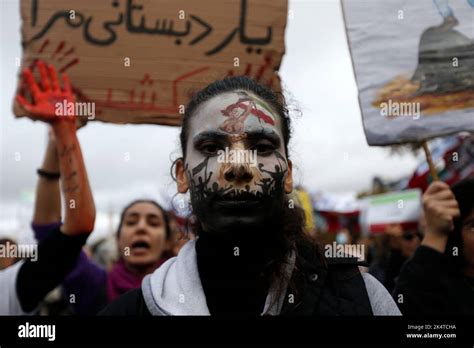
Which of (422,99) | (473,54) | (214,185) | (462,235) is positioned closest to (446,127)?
(422,99)

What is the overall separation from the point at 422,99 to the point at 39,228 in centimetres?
167

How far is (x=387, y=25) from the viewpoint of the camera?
8.34 feet

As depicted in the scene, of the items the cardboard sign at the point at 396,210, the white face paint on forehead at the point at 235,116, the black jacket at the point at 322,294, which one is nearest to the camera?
the black jacket at the point at 322,294

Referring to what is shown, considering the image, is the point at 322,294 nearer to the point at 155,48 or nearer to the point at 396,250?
the point at 155,48

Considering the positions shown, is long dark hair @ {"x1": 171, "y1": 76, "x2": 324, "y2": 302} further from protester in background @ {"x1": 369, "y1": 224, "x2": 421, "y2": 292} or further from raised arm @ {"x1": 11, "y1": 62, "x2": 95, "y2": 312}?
protester in background @ {"x1": 369, "y1": 224, "x2": 421, "y2": 292}

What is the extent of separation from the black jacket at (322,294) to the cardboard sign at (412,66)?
2.91ft

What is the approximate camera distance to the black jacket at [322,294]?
1.63m

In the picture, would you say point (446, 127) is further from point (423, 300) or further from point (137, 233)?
point (137, 233)

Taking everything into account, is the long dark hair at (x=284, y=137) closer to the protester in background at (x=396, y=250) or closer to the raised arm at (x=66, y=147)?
the raised arm at (x=66, y=147)

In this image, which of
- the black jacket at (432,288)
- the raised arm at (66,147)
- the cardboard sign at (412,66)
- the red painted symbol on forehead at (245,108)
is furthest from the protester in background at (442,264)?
the raised arm at (66,147)

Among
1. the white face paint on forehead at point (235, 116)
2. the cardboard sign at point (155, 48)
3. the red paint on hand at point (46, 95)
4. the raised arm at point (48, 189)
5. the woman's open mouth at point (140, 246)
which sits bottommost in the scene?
the woman's open mouth at point (140, 246)

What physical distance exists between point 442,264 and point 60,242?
4.40ft

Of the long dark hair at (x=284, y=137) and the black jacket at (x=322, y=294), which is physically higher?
the long dark hair at (x=284, y=137)

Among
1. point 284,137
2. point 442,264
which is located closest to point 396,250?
point 442,264
